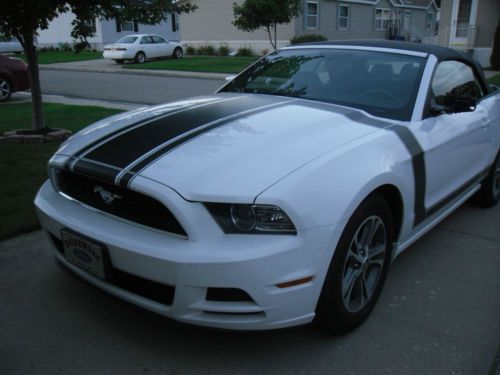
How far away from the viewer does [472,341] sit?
2721 millimetres

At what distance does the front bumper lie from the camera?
2.18 meters

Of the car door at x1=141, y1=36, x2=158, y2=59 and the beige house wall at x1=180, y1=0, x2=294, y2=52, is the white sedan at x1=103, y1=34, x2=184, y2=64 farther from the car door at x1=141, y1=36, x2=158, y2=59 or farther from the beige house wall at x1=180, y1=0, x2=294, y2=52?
the beige house wall at x1=180, y1=0, x2=294, y2=52

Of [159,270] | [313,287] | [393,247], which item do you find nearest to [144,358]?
[159,270]

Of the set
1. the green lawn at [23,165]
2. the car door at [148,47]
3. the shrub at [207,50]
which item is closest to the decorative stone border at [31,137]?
the green lawn at [23,165]

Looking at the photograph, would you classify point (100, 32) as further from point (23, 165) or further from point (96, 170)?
point (96, 170)

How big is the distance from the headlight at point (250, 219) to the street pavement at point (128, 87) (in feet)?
30.9

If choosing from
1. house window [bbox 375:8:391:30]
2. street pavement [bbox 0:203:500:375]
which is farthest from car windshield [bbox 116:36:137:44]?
street pavement [bbox 0:203:500:375]

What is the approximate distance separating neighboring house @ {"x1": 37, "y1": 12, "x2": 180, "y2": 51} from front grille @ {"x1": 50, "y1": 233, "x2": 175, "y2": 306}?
36.0m

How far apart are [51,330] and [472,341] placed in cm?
231

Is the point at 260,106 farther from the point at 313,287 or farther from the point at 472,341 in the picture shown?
the point at 472,341

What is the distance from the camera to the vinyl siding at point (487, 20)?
22078 mm

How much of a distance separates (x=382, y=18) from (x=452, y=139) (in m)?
34.7

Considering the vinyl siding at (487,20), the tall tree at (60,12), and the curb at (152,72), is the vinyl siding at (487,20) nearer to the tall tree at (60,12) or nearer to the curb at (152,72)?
the curb at (152,72)

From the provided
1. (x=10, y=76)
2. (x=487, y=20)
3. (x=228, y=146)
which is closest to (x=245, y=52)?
(x=487, y=20)
